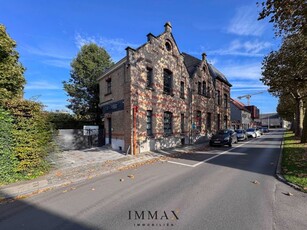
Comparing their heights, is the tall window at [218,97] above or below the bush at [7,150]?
above

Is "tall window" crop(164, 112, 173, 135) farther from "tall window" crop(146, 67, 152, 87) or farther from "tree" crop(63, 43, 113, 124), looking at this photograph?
"tree" crop(63, 43, 113, 124)

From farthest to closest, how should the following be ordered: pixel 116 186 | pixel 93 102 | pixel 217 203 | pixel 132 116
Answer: pixel 93 102 < pixel 132 116 < pixel 116 186 < pixel 217 203

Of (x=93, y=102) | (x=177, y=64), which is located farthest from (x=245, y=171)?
(x=93, y=102)

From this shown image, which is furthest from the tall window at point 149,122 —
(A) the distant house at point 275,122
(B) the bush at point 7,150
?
(A) the distant house at point 275,122

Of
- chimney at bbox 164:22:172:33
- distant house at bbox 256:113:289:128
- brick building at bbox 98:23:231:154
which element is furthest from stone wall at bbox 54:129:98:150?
distant house at bbox 256:113:289:128

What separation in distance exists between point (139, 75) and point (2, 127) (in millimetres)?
9776

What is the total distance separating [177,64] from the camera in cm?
1955

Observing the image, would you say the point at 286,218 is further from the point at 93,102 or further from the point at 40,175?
the point at 93,102

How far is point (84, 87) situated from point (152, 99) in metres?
12.0

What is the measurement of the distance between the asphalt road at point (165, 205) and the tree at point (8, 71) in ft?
44.4

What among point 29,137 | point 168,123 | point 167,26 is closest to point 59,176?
point 29,137

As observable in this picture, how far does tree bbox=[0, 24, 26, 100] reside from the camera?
16.6 meters

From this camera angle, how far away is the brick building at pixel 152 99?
48.7 feet

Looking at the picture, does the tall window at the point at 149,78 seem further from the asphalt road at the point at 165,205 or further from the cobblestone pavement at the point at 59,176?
the asphalt road at the point at 165,205
